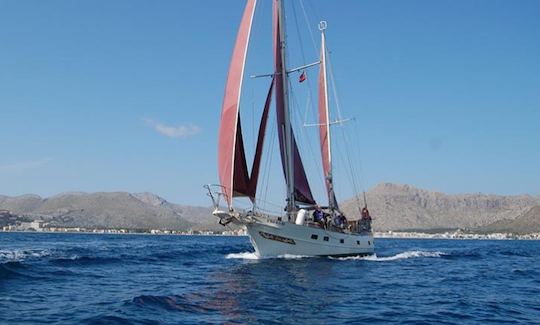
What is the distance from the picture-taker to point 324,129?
47.4m

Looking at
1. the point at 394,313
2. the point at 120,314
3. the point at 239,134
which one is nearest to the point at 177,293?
the point at 120,314

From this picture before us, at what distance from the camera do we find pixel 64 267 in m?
30.0

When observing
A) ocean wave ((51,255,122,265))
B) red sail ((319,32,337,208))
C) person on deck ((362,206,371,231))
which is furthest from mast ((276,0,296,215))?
ocean wave ((51,255,122,265))

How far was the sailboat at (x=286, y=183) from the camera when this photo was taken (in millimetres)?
32719

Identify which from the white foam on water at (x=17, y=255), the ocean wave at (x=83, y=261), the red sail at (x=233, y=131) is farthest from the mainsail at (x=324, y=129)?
the white foam on water at (x=17, y=255)

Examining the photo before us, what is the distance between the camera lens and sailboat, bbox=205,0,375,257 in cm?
3272

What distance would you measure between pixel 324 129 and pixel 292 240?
14989 mm

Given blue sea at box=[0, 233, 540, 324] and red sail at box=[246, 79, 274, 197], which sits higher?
red sail at box=[246, 79, 274, 197]

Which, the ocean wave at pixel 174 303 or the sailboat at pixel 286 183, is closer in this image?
the ocean wave at pixel 174 303

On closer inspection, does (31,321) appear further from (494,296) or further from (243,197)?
(243,197)

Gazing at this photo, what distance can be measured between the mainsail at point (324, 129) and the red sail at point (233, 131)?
13.6m

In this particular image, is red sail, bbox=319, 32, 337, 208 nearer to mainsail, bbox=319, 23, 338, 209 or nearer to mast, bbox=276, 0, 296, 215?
mainsail, bbox=319, 23, 338, 209

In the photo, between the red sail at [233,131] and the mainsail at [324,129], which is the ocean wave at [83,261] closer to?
the red sail at [233,131]

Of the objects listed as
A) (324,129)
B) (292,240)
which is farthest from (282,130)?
(324,129)
